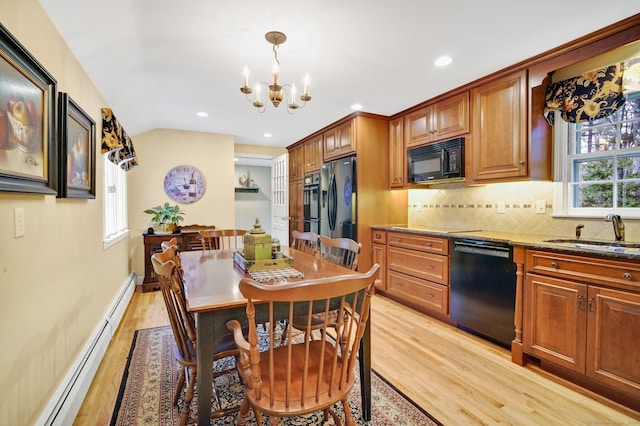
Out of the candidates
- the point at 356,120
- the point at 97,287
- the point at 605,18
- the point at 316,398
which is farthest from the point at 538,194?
the point at 97,287

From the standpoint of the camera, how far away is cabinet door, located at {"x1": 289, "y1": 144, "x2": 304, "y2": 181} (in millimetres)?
5406

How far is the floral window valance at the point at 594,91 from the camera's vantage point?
213 cm

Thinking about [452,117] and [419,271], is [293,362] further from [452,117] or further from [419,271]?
[452,117]

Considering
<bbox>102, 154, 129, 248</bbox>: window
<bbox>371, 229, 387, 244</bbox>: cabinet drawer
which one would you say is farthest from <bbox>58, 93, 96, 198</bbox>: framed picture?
<bbox>371, 229, 387, 244</bbox>: cabinet drawer

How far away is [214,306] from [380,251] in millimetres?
2768

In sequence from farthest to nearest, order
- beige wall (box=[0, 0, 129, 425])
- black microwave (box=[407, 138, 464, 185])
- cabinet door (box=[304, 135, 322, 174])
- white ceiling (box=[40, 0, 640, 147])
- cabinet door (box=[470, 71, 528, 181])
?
cabinet door (box=[304, 135, 322, 174]), black microwave (box=[407, 138, 464, 185]), cabinet door (box=[470, 71, 528, 181]), white ceiling (box=[40, 0, 640, 147]), beige wall (box=[0, 0, 129, 425])

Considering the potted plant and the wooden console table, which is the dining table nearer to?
the wooden console table

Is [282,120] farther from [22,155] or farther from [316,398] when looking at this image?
[316,398]

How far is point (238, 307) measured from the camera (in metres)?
1.29

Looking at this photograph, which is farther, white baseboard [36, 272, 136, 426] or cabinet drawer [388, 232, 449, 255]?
cabinet drawer [388, 232, 449, 255]

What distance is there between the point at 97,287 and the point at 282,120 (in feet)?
9.37

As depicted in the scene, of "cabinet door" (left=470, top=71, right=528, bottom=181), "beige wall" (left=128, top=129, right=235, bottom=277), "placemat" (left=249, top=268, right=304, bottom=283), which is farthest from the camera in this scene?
"beige wall" (left=128, top=129, right=235, bottom=277)

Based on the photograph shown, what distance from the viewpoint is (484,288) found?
2559 millimetres

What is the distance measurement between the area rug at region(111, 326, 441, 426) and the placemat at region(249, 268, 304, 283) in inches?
30.7
